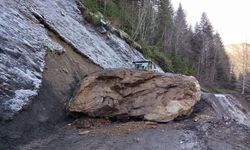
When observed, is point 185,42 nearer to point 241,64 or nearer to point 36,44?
point 241,64

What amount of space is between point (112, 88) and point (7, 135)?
4184 mm

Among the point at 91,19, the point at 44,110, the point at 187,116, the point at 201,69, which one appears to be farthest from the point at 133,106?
the point at 201,69

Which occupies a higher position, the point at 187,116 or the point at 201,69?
the point at 201,69

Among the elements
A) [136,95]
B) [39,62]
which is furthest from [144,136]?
[39,62]

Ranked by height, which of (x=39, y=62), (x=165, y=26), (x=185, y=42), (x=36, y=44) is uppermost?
(x=165, y=26)

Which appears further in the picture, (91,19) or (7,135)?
(91,19)

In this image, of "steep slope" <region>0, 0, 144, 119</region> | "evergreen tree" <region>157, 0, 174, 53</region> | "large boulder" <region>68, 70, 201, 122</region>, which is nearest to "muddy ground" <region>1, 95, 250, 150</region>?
"large boulder" <region>68, 70, 201, 122</region>

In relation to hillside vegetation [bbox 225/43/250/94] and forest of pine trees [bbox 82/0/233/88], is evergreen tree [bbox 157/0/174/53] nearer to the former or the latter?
forest of pine trees [bbox 82/0/233/88]

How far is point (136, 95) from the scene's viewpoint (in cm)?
1200

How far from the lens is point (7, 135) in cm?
874

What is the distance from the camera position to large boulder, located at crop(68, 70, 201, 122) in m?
11.5

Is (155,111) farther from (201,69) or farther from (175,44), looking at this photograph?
(201,69)

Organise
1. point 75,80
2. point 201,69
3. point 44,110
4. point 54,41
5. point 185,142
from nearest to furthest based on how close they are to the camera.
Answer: point 185,142, point 44,110, point 75,80, point 54,41, point 201,69

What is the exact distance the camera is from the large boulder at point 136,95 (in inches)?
454
